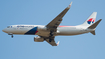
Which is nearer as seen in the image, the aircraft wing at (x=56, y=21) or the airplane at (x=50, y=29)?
the aircraft wing at (x=56, y=21)

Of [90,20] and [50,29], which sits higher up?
[90,20]

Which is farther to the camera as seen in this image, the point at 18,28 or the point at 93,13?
the point at 93,13

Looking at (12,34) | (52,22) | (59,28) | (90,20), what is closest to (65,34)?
(59,28)

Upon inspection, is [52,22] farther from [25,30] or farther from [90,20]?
[90,20]

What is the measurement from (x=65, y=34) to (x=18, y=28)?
42.8ft

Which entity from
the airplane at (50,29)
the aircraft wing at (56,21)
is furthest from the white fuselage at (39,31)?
the aircraft wing at (56,21)

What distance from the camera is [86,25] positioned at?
202ft

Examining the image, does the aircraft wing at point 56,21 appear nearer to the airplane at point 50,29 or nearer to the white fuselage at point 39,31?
the airplane at point 50,29

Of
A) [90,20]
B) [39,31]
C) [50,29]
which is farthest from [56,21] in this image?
[90,20]

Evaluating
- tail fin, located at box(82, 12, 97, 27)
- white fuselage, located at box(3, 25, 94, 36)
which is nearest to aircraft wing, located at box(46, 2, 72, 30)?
white fuselage, located at box(3, 25, 94, 36)

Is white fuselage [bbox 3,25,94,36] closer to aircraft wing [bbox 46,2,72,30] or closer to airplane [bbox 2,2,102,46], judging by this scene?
airplane [bbox 2,2,102,46]

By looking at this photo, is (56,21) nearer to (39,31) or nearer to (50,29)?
(50,29)

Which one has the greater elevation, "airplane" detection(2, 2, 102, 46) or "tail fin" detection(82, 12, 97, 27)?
"tail fin" detection(82, 12, 97, 27)

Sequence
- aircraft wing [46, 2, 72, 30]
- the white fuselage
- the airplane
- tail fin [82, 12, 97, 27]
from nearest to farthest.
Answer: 1. aircraft wing [46, 2, 72, 30]
2. the airplane
3. the white fuselage
4. tail fin [82, 12, 97, 27]
